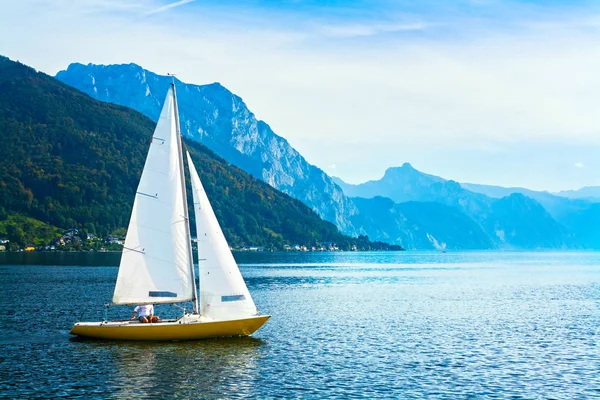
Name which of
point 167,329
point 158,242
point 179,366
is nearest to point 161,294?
point 167,329

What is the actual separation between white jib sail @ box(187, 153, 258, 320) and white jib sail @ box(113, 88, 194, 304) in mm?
1517

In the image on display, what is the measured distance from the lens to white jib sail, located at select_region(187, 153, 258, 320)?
173ft

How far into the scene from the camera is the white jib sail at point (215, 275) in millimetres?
52875

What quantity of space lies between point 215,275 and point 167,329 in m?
5.54

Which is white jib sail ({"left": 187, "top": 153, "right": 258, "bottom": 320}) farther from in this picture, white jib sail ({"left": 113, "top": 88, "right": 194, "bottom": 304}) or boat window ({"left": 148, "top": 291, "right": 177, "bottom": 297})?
boat window ({"left": 148, "top": 291, "right": 177, "bottom": 297})

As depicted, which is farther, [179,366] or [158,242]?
[158,242]

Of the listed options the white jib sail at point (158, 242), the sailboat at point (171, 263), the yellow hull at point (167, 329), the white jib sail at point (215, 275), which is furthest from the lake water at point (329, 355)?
the white jib sail at point (158, 242)

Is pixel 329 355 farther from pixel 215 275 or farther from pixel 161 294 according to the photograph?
pixel 161 294

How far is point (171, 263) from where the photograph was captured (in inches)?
2101

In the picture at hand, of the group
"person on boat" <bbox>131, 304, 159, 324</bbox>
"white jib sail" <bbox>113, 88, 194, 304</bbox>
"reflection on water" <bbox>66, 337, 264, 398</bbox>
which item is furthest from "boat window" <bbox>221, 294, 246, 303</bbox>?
"person on boat" <bbox>131, 304, 159, 324</bbox>

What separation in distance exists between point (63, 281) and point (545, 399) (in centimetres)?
10162

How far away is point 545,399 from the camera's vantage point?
3828cm

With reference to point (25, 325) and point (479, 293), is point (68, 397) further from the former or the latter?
point (479, 293)

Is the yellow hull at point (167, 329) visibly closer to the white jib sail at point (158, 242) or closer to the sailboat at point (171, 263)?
the sailboat at point (171, 263)
